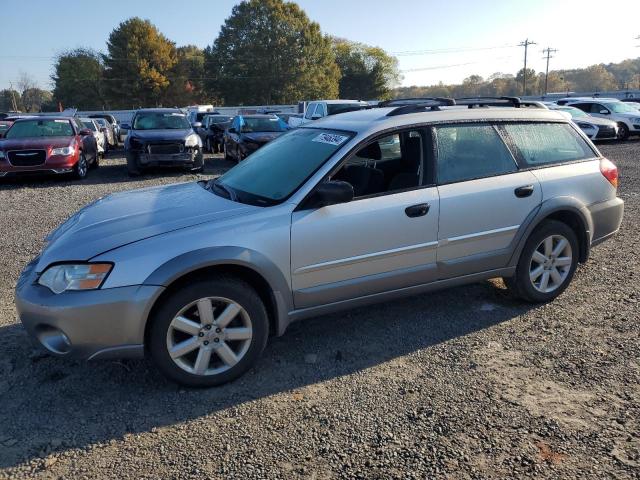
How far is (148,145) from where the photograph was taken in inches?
490

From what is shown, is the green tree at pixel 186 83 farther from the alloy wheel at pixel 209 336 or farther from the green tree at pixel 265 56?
the alloy wheel at pixel 209 336

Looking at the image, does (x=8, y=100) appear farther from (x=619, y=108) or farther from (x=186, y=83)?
(x=619, y=108)

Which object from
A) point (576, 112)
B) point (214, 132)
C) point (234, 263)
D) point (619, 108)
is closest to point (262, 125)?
point (214, 132)

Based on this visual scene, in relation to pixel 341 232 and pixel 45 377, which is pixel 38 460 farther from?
pixel 341 232

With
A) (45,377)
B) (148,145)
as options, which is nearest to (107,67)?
(148,145)

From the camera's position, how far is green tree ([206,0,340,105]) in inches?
2435

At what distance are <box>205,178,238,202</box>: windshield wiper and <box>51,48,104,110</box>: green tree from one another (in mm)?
64964

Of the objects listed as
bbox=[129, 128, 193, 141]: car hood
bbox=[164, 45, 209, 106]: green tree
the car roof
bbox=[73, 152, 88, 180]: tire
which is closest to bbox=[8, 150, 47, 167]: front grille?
bbox=[73, 152, 88, 180]: tire

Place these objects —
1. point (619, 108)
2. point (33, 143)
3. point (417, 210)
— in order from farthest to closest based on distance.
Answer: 1. point (619, 108)
2. point (33, 143)
3. point (417, 210)

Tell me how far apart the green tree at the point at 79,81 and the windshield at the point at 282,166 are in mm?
65047

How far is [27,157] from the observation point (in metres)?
11.4

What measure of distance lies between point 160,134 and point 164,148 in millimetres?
501

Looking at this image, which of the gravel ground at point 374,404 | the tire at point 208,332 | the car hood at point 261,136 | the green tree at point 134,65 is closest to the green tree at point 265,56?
the green tree at point 134,65

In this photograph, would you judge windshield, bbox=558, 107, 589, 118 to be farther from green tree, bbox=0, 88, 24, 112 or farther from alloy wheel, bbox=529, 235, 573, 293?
green tree, bbox=0, 88, 24, 112
